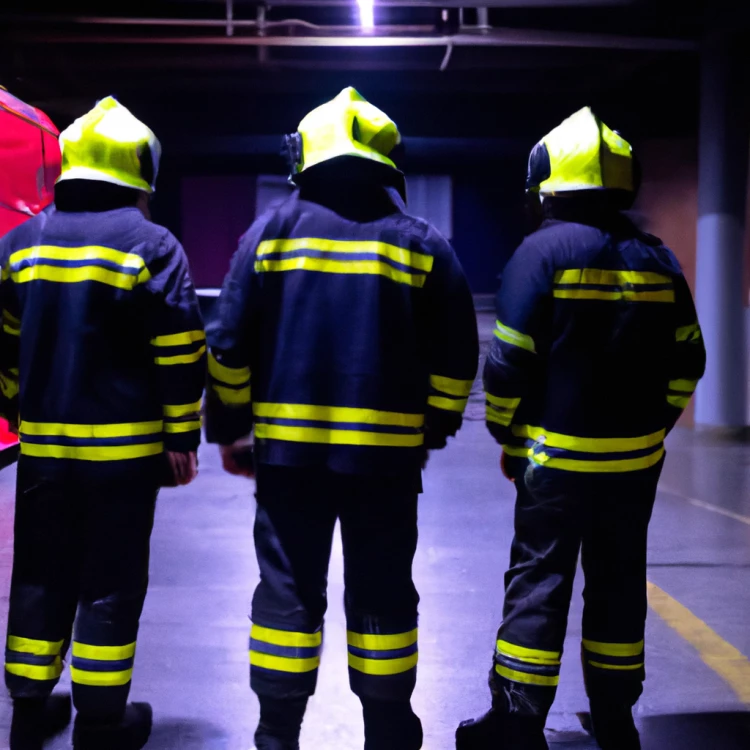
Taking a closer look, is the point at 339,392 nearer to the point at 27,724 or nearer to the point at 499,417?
the point at 499,417

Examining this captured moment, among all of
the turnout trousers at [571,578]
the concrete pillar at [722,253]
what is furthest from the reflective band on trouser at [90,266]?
the concrete pillar at [722,253]

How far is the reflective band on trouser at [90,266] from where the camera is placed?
2.24m

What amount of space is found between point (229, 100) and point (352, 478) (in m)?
9.85

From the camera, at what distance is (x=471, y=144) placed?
37.0ft

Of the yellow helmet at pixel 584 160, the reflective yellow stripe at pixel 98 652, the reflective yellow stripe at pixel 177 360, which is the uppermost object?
the yellow helmet at pixel 584 160

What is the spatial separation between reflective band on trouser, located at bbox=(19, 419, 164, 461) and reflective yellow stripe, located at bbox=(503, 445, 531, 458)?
3.27 ft

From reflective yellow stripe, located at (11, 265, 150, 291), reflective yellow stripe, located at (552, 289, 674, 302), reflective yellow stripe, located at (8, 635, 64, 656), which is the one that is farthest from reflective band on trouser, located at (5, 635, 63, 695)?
reflective yellow stripe, located at (552, 289, 674, 302)

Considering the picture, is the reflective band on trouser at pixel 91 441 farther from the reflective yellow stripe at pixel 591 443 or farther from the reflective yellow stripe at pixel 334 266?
the reflective yellow stripe at pixel 591 443

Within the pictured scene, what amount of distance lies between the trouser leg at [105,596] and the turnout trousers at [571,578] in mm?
1032

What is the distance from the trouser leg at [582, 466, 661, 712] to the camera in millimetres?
2357

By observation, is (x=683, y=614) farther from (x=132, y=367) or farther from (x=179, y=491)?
(x=179, y=491)

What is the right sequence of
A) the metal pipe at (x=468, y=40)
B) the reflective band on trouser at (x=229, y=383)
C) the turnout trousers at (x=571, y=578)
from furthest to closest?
the metal pipe at (x=468, y=40) → the turnout trousers at (x=571, y=578) → the reflective band on trouser at (x=229, y=383)

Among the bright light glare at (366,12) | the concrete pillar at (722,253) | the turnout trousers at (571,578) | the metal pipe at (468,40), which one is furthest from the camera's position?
the metal pipe at (468,40)

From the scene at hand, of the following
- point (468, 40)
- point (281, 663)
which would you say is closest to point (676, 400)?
point (281, 663)
